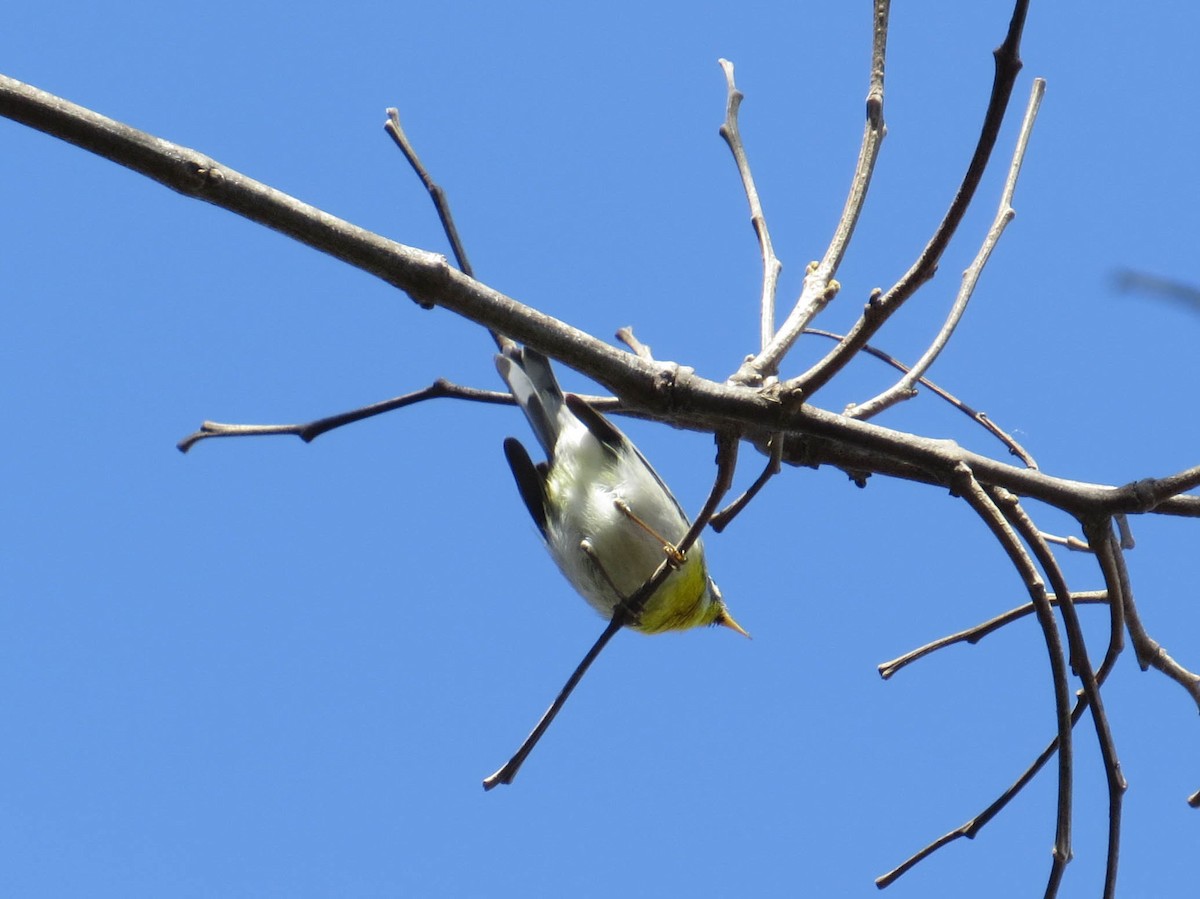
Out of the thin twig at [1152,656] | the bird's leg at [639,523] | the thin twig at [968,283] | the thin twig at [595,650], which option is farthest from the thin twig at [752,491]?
the bird's leg at [639,523]

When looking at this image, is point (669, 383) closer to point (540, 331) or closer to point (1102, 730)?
point (540, 331)

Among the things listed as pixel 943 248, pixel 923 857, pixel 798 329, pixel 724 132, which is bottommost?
pixel 923 857

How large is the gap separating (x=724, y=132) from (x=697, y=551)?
1288 mm

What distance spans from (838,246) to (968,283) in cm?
28

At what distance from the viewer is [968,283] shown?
238 centimetres

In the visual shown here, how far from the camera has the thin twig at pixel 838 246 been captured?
7.00 feet

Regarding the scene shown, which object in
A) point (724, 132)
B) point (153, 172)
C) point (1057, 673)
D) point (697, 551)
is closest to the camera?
point (153, 172)

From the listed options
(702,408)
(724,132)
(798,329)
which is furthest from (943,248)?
(724,132)

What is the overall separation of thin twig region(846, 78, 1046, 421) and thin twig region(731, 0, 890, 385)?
0.71 ft

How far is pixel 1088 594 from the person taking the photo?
2.22 meters

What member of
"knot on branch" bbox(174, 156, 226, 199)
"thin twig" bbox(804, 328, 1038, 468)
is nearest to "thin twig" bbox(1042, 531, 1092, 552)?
"thin twig" bbox(804, 328, 1038, 468)

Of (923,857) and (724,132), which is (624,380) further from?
(724,132)

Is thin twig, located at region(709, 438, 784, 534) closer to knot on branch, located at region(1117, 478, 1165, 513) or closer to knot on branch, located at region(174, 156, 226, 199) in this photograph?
knot on branch, located at region(1117, 478, 1165, 513)

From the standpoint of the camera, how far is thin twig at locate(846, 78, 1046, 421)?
7.61ft
